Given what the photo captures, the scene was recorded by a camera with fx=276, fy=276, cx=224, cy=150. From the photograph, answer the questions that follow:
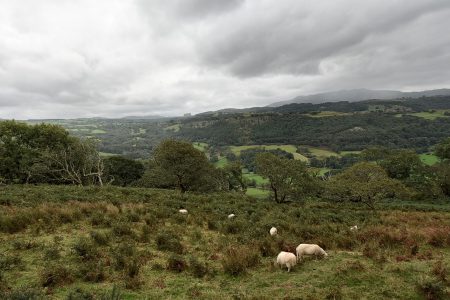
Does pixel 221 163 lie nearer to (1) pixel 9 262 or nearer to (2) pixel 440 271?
(1) pixel 9 262

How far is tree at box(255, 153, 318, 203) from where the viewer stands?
118 ft

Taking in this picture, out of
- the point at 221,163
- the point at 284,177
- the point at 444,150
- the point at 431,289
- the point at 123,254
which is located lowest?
the point at 221,163

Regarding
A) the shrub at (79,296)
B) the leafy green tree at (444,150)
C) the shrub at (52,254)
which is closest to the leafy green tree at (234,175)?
the leafy green tree at (444,150)

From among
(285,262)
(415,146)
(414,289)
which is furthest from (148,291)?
(415,146)

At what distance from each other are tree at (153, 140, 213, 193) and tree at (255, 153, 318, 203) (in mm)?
8829

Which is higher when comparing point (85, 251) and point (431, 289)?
point (85, 251)

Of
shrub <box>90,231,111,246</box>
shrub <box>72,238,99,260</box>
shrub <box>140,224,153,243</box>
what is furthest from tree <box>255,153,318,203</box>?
shrub <box>72,238,99,260</box>

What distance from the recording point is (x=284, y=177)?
3622 centimetres

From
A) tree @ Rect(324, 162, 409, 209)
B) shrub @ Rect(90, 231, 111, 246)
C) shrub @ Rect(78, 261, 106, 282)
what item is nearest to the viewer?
shrub @ Rect(78, 261, 106, 282)

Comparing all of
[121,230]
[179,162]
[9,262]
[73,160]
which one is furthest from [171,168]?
[9,262]

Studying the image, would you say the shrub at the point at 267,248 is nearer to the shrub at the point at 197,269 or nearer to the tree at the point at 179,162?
the shrub at the point at 197,269

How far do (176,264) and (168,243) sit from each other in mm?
1891

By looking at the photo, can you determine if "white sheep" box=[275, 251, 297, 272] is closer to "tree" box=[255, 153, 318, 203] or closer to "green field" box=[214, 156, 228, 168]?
"tree" box=[255, 153, 318, 203]

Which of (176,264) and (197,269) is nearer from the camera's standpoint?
(197,269)
